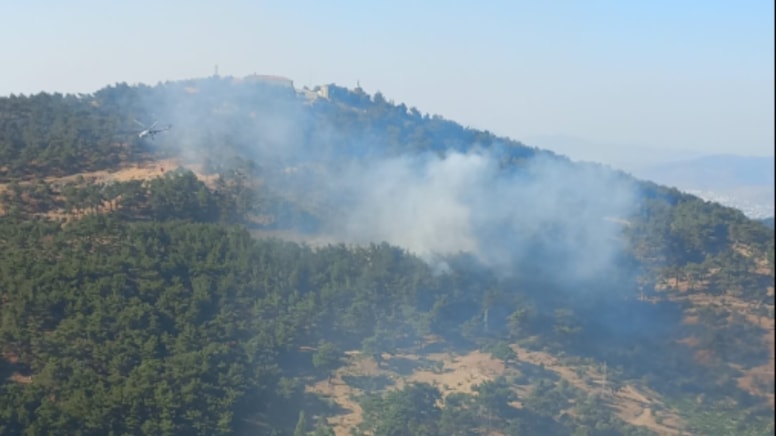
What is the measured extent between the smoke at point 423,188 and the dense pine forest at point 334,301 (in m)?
0.22

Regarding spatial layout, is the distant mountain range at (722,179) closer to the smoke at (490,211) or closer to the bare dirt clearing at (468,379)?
the smoke at (490,211)

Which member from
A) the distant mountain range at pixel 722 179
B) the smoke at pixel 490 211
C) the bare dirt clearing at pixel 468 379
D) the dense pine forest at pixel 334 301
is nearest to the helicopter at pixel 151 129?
the dense pine forest at pixel 334 301

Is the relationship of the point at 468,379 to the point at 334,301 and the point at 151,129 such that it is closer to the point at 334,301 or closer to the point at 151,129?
the point at 334,301

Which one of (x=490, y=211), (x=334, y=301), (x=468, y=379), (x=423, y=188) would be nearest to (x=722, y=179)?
(x=490, y=211)

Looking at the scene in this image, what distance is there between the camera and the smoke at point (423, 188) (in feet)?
113

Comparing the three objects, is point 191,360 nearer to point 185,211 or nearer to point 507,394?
point 507,394

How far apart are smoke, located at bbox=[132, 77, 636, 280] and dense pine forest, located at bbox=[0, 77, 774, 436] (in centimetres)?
22

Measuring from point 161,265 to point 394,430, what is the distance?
38.4 feet

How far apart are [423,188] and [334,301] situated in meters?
14.3

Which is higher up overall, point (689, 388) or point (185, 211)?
point (185, 211)

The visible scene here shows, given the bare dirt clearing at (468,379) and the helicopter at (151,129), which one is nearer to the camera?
the bare dirt clearing at (468,379)

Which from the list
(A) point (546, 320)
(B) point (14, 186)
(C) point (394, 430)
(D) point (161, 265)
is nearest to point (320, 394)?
(C) point (394, 430)

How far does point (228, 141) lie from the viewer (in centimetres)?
4375

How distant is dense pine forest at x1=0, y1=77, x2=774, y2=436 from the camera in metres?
21.2
